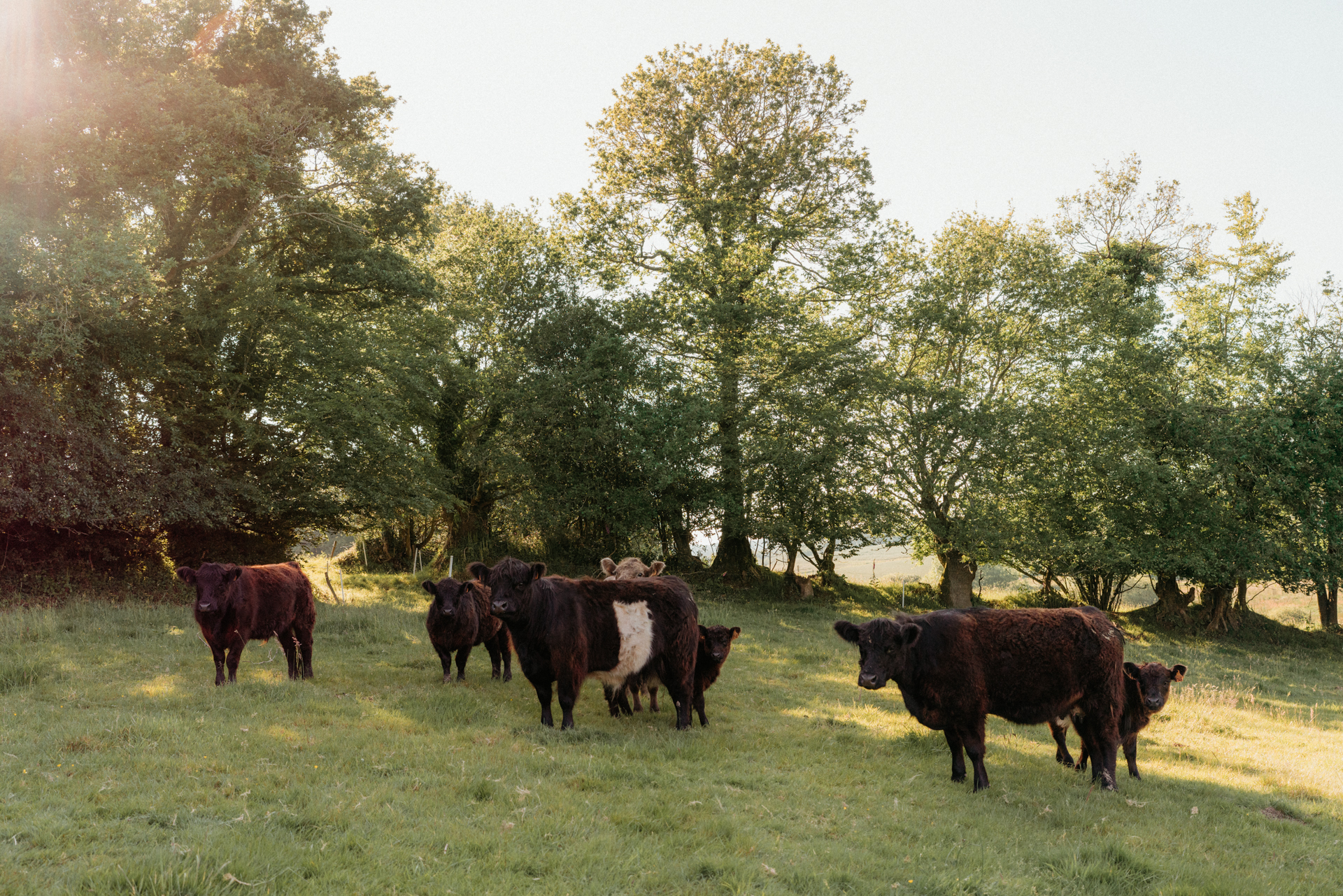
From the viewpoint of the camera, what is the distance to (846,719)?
10492 mm

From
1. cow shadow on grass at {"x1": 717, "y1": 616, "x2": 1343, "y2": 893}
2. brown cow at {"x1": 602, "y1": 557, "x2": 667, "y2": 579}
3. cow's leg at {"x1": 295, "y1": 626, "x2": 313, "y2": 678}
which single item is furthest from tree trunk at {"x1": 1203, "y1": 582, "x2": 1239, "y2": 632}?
cow's leg at {"x1": 295, "y1": 626, "x2": 313, "y2": 678}

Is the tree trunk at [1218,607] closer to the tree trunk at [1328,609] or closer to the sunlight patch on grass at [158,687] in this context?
the tree trunk at [1328,609]

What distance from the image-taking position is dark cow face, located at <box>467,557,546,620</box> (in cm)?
862

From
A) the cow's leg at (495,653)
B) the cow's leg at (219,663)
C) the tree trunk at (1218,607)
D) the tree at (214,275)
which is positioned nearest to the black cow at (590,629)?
the cow's leg at (495,653)

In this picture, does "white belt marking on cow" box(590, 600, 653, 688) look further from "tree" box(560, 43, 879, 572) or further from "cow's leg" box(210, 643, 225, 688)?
"tree" box(560, 43, 879, 572)

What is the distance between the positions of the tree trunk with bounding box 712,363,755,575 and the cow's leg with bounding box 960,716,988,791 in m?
17.5

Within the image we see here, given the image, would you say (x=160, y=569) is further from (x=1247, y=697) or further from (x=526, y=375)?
(x=1247, y=697)

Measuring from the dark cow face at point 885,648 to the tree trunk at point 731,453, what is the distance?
17435 millimetres

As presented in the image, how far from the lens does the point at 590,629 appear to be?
9.13 metres

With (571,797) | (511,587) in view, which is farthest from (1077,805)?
(511,587)

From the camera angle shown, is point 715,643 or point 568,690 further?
point 715,643

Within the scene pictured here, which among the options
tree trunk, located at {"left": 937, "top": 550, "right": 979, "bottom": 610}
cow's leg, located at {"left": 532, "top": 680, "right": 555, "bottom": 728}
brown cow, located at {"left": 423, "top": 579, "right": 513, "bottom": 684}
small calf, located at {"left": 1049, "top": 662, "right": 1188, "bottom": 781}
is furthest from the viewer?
tree trunk, located at {"left": 937, "top": 550, "right": 979, "bottom": 610}

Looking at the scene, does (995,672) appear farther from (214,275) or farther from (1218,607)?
(1218,607)

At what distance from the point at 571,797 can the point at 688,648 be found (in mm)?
3430
